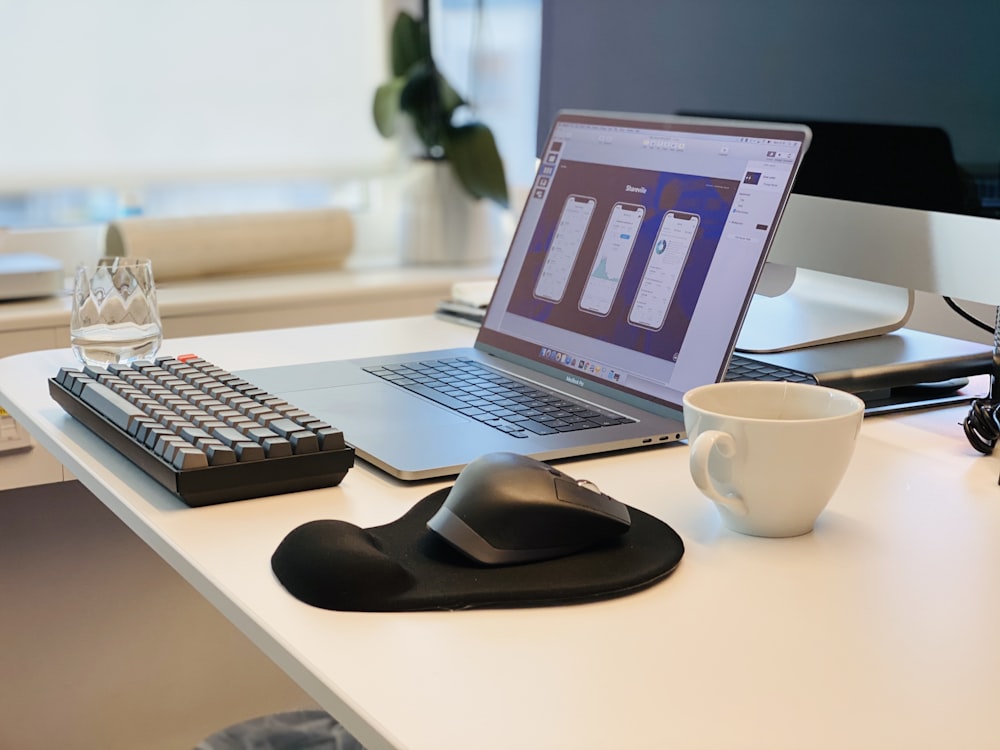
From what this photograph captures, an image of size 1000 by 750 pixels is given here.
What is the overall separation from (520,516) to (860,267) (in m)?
0.56

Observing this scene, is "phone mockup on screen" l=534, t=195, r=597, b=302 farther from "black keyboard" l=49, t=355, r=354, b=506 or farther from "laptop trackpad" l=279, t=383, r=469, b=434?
"black keyboard" l=49, t=355, r=354, b=506

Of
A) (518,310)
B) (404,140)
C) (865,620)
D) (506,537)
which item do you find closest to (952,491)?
(865,620)

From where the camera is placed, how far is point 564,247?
3.58ft

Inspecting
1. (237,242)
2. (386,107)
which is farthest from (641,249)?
(386,107)

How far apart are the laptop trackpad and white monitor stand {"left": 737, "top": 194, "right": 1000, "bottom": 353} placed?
35cm

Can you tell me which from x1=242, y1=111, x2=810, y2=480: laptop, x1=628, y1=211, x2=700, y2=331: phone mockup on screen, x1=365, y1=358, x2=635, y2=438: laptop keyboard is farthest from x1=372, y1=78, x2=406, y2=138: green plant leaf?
x1=628, y1=211, x2=700, y2=331: phone mockup on screen

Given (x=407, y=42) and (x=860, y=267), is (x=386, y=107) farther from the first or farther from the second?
(x=860, y=267)

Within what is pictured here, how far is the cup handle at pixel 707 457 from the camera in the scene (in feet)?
2.24

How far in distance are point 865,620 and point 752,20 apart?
77 centimetres

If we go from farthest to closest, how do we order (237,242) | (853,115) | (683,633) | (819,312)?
(237,242) → (819,312) → (853,115) → (683,633)

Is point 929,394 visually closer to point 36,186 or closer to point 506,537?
point 506,537

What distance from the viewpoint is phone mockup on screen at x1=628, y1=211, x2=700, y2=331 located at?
95 centimetres

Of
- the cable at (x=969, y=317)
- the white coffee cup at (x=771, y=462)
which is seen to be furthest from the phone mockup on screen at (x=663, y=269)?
the cable at (x=969, y=317)

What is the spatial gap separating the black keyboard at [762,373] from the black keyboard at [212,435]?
0.37 meters
